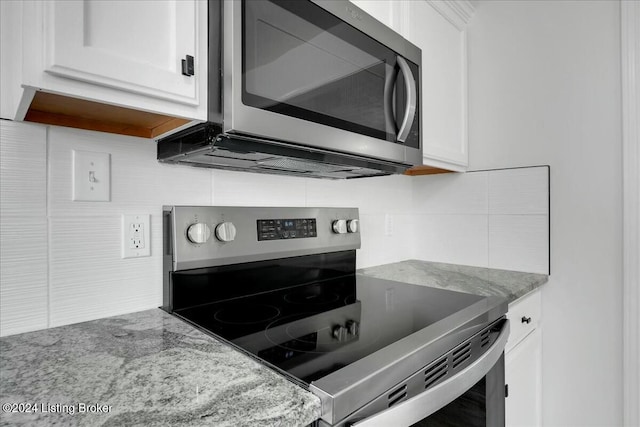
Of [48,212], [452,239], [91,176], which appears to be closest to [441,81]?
[452,239]

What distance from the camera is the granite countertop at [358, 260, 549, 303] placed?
1.20 metres

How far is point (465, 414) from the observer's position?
0.84m

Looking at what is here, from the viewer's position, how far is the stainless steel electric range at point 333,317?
1.90ft

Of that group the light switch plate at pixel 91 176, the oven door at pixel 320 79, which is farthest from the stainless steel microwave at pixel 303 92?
the light switch plate at pixel 91 176

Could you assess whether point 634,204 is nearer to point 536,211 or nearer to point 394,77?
point 536,211

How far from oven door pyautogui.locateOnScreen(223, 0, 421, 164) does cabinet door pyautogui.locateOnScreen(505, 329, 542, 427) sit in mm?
797

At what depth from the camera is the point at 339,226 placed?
1310mm

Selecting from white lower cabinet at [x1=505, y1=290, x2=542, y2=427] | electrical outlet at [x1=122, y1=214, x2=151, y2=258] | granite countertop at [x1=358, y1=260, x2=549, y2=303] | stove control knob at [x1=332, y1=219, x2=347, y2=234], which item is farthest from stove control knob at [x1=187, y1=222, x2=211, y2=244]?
white lower cabinet at [x1=505, y1=290, x2=542, y2=427]

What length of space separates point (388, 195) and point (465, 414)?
3.45 feet

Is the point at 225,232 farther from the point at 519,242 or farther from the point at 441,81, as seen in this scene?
the point at 519,242

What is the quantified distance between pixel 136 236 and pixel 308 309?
0.50 metres

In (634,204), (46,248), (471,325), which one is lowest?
Result: (471,325)

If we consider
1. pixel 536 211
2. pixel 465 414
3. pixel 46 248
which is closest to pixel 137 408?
pixel 46 248

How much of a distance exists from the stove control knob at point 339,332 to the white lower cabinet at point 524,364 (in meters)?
0.69
